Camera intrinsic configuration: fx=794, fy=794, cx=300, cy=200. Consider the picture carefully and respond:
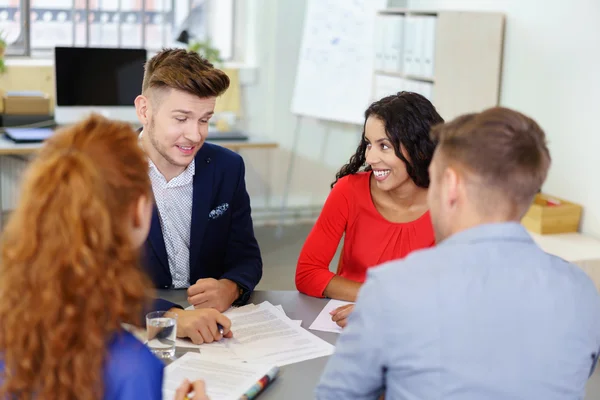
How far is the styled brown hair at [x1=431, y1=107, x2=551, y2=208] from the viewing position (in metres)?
1.23

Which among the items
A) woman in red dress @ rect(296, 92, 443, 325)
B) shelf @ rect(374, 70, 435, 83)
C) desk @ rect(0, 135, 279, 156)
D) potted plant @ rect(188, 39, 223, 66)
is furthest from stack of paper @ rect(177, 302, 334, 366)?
potted plant @ rect(188, 39, 223, 66)

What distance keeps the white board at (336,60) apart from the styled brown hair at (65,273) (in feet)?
13.1

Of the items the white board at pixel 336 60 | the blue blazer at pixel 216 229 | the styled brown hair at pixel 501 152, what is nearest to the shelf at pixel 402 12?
the white board at pixel 336 60

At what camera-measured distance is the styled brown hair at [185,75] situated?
2189 millimetres

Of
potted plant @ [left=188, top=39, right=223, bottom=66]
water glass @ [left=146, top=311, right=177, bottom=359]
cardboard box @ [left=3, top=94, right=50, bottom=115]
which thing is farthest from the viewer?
potted plant @ [left=188, top=39, right=223, bottom=66]

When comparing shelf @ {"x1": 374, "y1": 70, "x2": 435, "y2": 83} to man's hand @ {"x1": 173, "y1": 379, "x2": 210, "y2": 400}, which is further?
shelf @ {"x1": 374, "y1": 70, "x2": 435, "y2": 83}

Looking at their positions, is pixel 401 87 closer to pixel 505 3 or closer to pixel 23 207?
pixel 505 3

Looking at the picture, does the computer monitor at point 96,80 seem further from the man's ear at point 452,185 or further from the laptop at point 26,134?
the man's ear at point 452,185

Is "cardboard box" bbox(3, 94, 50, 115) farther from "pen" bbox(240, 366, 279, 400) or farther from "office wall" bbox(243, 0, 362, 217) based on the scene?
"pen" bbox(240, 366, 279, 400)

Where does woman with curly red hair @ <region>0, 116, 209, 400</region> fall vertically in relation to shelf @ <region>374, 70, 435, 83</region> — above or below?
below

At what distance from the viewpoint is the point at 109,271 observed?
3.37 feet

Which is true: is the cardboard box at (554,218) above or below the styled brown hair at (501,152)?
below

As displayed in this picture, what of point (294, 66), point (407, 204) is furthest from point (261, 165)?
point (407, 204)

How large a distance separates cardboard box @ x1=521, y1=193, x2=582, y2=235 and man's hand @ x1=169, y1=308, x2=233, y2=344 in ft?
7.25
